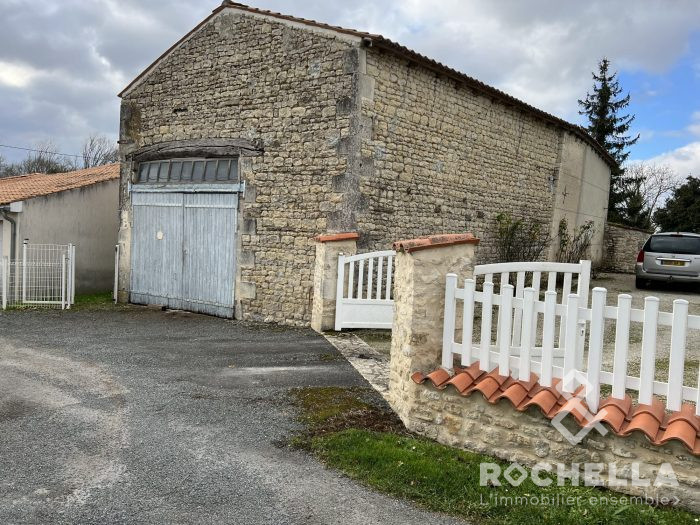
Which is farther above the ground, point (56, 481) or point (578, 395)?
point (578, 395)

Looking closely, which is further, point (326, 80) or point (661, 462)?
point (326, 80)

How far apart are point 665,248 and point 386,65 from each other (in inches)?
334

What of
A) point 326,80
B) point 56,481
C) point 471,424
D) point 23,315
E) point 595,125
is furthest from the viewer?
point 595,125

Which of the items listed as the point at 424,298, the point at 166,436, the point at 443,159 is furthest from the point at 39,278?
the point at 424,298

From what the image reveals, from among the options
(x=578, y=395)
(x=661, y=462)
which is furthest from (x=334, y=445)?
(x=661, y=462)

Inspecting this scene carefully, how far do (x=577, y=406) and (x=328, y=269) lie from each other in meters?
5.72

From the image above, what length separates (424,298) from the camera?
4.52 meters

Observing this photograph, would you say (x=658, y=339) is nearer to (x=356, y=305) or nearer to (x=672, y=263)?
(x=356, y=305)

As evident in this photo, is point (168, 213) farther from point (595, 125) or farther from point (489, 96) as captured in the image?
point (595, 125)

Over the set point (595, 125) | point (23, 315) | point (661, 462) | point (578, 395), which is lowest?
point (23, 315)

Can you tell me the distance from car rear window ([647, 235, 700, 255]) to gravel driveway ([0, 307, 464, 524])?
→ 9.67m

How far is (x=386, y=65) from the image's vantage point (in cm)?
971

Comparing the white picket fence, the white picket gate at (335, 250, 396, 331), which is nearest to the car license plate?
the white picket gate at (335, 250, 396, 331)

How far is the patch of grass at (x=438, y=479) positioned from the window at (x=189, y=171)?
272 inches
